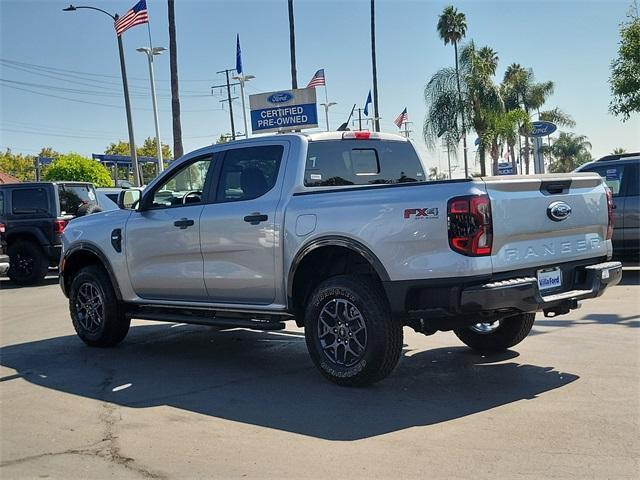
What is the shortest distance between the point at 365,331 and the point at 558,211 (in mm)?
1693

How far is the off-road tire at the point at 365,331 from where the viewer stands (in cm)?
516

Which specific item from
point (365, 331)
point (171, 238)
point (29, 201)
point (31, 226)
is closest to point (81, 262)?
point (171, 238)

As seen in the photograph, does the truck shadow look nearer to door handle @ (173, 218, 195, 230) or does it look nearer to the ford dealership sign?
door handle @ (173, 218, 195, 230)

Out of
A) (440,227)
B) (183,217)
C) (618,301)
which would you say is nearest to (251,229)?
(183,217)

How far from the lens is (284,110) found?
32.1 m

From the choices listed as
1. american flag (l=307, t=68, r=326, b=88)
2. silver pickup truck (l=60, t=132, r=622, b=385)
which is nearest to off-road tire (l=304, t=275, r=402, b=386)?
silver pickup truck (l=60, t=132, r=622, b=385)

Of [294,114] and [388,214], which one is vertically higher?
[294,114]

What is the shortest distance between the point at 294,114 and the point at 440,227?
27.8m

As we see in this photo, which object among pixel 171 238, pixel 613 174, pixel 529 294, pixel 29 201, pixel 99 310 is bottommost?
pixel 99 310

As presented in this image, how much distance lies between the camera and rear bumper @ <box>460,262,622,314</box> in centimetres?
473

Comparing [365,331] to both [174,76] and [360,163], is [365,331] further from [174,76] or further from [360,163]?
[174,76]

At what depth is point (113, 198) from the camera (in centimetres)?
2061

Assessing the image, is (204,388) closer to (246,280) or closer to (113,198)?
(246,280)

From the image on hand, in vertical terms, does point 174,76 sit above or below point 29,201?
above
